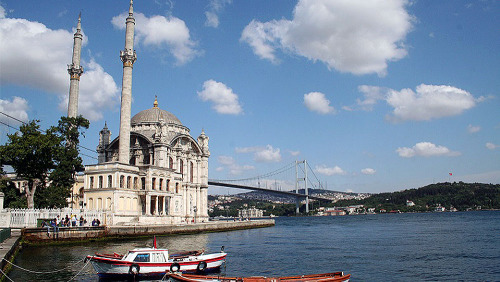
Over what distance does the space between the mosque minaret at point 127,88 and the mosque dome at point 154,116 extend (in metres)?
10.3

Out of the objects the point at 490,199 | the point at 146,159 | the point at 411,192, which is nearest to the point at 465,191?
the point at 490,199

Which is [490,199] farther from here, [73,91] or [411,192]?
[73,91]

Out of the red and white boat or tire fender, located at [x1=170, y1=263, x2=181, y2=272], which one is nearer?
the red and white boat

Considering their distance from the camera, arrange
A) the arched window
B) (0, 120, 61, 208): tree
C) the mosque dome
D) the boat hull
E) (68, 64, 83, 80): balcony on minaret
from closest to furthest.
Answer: the boat hull < (0, 120, 61, 208): tree < (68, 64, 83, 80): balcony on minaret < the mosque dome < the arched window

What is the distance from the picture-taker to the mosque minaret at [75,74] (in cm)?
4503

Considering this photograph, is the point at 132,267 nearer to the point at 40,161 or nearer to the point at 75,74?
the point at 40,161

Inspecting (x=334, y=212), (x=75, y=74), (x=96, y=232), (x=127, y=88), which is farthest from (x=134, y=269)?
(x=334, y=212)

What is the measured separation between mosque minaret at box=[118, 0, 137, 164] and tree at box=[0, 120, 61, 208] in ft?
20.8

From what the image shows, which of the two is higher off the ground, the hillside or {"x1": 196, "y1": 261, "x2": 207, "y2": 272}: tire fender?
the hillside

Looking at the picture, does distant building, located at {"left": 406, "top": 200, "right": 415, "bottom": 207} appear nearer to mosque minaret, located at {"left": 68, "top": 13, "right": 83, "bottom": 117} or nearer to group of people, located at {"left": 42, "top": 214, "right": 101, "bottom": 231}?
mosque minaret, located at {"left": 68, "top": 13, "right": 83, "bottom": 117}

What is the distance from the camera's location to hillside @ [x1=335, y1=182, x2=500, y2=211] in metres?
120

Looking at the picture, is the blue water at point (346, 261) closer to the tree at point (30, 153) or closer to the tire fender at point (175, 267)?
the tire fender at point (175, 267)

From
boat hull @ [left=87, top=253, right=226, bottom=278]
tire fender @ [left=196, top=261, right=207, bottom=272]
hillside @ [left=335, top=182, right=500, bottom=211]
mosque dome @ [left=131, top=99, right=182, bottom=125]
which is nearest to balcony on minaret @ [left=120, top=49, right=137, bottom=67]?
mosque dome @ [left=131, top=99, right=182, bottom=125]

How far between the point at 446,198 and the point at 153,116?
100 metres
